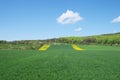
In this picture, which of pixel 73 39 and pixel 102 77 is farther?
pixel 73 39

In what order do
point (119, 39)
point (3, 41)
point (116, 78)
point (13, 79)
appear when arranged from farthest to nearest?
1. point (119, 39)
2. point (3, 41)
3. point (116, 78)
4. point (13, 79)

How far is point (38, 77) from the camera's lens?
1189 centimetres

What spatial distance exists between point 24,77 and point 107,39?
7558 centimetres

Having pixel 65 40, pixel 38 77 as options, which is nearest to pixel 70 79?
pixel 38 77

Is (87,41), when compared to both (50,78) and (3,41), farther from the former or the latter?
(50,78)

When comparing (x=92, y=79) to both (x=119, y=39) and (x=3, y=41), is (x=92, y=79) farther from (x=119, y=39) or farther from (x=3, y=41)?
(x=119, y=39)

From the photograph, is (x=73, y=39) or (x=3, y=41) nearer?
(x=3, y=41)

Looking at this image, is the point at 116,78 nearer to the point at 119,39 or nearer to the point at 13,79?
the point at 13,79

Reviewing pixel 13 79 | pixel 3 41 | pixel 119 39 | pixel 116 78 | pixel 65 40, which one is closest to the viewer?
pixel 13 79

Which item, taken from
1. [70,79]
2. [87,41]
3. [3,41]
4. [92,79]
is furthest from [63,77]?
[87,41]

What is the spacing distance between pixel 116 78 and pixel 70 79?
221 centimetres

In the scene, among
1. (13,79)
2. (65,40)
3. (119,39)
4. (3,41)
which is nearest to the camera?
(13,79)

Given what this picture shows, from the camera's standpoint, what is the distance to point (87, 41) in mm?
83875

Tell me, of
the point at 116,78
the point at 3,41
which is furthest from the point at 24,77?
the point at 3,41
